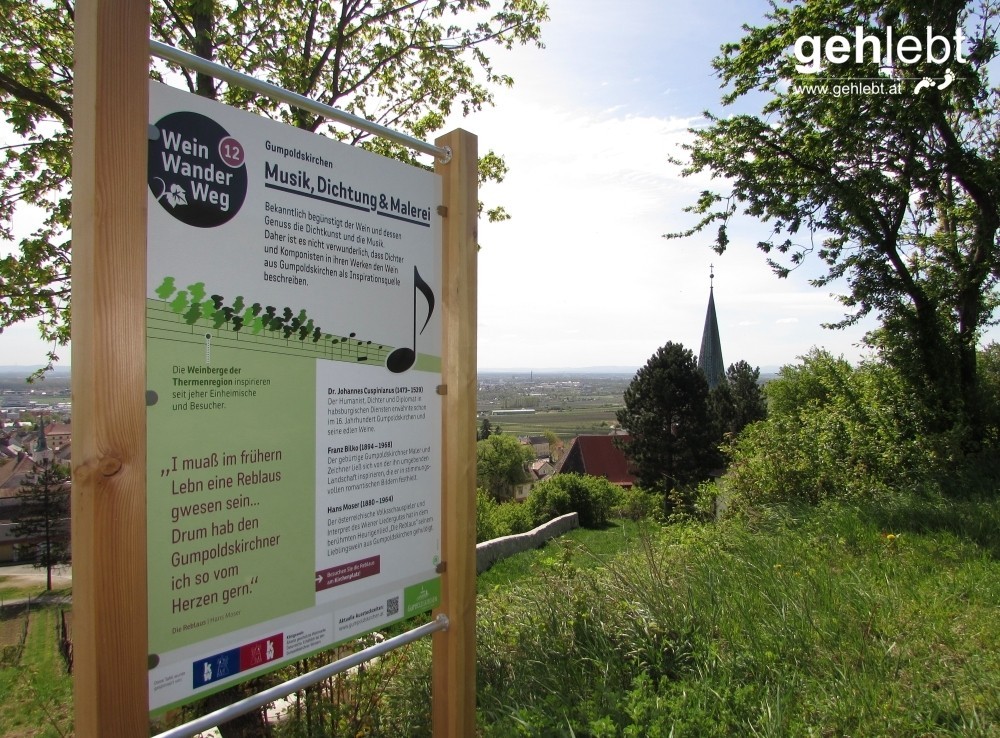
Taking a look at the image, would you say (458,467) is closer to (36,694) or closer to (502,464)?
(36,694)

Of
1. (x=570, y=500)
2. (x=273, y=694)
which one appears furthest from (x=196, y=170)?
(x=570, y=500)

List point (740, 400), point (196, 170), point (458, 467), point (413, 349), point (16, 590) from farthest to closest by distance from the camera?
1. point (740, 400)
2. point (16, 590)
3. point (458, 467)
4. point (413, 349)
5. point (196, 170)

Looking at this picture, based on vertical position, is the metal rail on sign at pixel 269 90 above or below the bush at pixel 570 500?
above

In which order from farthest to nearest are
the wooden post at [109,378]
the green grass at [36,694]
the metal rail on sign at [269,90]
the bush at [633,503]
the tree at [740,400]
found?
1. the tree at [740,400]
2. the bush at [633,503]
3. the green grass at [36,694]
4. the metal rail on sign at [269,90]
5. the wooden post at [109,378]

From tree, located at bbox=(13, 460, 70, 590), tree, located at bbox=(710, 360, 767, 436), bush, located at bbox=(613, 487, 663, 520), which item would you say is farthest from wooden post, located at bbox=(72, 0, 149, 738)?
tree, located at bbox=(710, 360, 767, 436)

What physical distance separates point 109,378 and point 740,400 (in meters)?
46.2

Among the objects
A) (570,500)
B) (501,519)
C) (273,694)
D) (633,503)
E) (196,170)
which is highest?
(196,170)

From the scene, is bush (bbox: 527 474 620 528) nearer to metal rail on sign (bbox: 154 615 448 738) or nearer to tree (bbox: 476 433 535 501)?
tree (bbox: 476 433 535 501)

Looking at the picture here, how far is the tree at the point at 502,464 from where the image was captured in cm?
5034

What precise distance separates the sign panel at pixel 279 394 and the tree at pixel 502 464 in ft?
152

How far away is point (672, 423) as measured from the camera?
35438 millimetres

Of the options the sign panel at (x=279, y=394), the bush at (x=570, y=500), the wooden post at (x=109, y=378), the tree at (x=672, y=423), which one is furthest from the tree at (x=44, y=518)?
the tree at (x=672, y=423)

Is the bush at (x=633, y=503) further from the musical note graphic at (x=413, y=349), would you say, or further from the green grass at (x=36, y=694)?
the musical note graphic at (x=413, y=349)

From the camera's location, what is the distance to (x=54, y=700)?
11.1 ft
